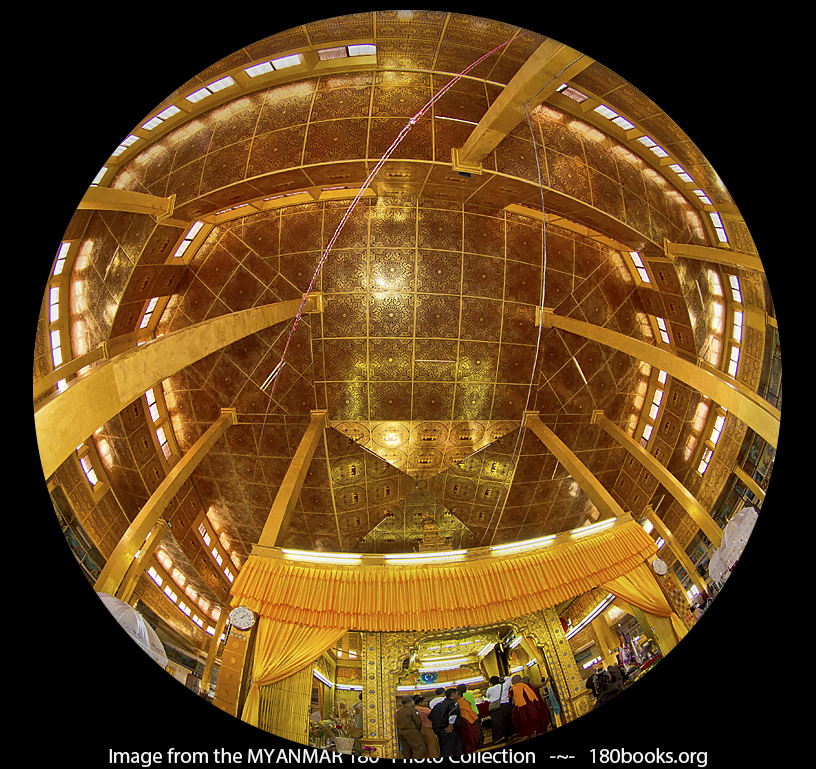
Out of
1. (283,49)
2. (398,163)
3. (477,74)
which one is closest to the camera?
(283,49)

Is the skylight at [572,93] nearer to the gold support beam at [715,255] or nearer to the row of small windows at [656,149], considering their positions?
the row of small windows at [656,149]

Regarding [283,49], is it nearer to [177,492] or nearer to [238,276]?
[238,276]

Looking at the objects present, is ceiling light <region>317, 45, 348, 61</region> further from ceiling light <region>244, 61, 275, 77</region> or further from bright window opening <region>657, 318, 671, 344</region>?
bright window opening <region>657, 318, 671, 344</region>

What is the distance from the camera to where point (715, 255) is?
251 cm

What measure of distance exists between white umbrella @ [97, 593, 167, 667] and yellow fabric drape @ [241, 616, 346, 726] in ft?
2.21

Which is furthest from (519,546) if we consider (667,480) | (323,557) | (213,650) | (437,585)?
(213,650)

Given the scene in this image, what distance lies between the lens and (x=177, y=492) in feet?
8.84

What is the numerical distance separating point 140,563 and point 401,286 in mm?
2677

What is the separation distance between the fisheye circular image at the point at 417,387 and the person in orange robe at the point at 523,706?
14 mm

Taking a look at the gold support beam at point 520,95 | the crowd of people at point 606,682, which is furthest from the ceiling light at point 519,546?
the gold support beam at point 520,95

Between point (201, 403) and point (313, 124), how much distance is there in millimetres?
2030

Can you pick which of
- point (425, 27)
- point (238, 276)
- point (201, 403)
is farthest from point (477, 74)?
point (201, 403)

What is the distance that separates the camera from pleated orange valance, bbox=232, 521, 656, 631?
227 centimetres

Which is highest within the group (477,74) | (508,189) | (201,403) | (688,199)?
(477,74)
